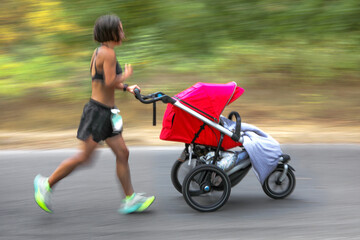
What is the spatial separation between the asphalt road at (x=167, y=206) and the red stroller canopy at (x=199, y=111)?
62cm

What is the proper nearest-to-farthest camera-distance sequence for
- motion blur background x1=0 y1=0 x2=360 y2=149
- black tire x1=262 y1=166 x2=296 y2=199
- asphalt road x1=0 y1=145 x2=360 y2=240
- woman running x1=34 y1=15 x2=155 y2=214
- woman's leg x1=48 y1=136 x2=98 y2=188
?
asphalt road x1=0 y1=145 x2=360 y2=240, woman running x1=34 y1=15 x2=155 y2=214, woman's leg x1=48 y1=136 x2=98 y2=188, black tire x1=262 y1=166 x2=296 y2=199, motion blur background x1=0 y1=0 x2=360 y2=149

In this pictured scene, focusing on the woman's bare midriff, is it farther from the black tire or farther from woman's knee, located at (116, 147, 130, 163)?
the black tire

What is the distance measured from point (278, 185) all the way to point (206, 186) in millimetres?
712

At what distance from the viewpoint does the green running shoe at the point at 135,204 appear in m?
4.28

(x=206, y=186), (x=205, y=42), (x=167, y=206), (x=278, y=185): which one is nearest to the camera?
(x=206, y=186)

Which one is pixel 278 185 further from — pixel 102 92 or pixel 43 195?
pixel 43 195

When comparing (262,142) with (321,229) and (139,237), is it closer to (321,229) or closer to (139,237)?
(321,229)

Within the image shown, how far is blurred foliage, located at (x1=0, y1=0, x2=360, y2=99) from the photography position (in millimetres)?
8805

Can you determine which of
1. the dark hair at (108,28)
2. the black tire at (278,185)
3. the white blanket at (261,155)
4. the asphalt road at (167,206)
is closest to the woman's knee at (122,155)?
the asphalt road at (167,206)

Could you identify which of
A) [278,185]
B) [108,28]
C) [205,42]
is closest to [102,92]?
[108,28]

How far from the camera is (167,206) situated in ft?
14.7

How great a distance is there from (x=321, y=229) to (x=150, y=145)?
3.08m

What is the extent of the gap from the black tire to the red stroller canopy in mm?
623

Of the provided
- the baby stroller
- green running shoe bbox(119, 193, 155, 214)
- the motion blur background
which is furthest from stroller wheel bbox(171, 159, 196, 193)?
the motion blur background
